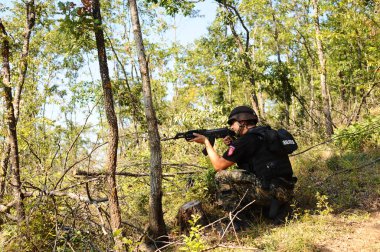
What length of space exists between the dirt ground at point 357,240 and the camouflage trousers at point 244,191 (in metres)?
0.85

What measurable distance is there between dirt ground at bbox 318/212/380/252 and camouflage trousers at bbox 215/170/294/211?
0.85m

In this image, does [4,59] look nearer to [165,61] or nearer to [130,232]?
[130,232]

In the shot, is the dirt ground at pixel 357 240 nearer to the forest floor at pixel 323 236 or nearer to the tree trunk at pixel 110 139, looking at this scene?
the forest floor at pixel 323 236

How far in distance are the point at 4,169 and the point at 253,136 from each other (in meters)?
4.90

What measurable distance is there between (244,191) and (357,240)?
1.47 metres

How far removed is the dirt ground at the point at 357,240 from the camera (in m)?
3.45

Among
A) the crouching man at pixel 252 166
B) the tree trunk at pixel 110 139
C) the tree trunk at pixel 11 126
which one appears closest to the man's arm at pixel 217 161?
the crouching man at pixel 252 166

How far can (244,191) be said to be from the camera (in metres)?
4.43

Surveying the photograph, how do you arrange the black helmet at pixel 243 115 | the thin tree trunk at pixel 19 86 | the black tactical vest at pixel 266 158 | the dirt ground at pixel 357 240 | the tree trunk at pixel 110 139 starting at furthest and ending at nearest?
the thin tree trunk at pixel 19 86 < the black helmet at pixel 243 115 < the black tactical vest at pixel 266 158 < the tree trunk at pixel 110 139 < the dirt ground at pixel 357 240

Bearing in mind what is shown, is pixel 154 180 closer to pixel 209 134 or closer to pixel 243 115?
pixel 209 134

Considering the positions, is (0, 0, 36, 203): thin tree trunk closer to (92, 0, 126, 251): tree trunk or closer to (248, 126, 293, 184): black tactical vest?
(92, 0, 126, 251): tree trunk

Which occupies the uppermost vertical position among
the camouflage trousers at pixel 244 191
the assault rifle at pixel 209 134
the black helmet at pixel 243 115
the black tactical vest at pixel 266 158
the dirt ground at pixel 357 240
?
the black helmet at pixel 243 115

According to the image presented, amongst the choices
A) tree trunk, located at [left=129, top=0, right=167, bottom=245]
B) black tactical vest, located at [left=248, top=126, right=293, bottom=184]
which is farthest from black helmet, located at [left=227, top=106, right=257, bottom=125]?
tree trunk, located at [left=129, top=0, right=167, bottom=245]

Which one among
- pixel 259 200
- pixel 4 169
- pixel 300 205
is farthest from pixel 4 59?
pixel 300 205
